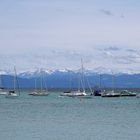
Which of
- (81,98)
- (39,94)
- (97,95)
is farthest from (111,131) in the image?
(39,94)

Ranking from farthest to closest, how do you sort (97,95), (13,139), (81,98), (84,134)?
1. (97,95)
2. (81,98)
3. (84,134)
4. (13,139)

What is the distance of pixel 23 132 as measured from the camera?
54.5m

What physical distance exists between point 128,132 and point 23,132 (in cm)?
1000

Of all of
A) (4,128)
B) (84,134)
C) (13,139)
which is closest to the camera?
(13,139)

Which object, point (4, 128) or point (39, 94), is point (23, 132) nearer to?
point (4, 128)

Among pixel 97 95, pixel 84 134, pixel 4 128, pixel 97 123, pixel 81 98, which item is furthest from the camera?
pixel 97 95

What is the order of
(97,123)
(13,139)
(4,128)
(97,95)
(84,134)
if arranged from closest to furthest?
(13,139) < (84,134) < (4,128) < (97,123) < (97,95)

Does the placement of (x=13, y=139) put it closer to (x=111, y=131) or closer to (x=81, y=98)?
(x=111, y=131)

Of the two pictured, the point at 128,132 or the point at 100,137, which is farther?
the point at 128,132

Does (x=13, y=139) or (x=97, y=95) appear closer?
(x=13, y=139)

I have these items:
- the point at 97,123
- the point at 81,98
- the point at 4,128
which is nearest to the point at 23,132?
the point at 4,128

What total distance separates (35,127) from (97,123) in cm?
923

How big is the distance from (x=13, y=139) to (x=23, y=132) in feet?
17.9

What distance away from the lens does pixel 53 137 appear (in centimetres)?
5072
